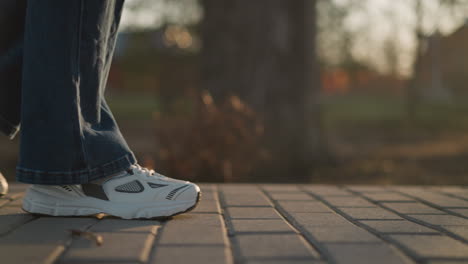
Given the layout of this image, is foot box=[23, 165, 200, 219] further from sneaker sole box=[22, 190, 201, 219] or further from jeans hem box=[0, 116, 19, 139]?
jeans hem box=[0, 116, 19, 139]

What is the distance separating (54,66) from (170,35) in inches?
453

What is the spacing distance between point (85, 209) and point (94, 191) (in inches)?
3.2

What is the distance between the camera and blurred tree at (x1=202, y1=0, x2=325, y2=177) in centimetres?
514

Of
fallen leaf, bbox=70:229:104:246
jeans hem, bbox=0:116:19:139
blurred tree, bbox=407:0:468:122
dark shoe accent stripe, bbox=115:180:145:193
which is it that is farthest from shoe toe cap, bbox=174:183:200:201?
blurred tree, bbox=407:0:468:122

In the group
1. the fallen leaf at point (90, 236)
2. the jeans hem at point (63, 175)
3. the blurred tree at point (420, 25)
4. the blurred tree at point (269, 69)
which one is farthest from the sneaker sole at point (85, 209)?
the blurred tree at point (420, 25)

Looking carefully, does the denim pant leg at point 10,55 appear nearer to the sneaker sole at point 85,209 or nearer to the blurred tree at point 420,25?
the sneaker sole at point 85,209

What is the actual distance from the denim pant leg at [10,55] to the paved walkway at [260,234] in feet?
1.47

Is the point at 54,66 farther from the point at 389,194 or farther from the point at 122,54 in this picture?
the point at 122,54

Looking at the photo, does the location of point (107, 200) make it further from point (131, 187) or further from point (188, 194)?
point (188, 194)

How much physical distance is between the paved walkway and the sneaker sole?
33mm

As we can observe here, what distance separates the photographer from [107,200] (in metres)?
2.03

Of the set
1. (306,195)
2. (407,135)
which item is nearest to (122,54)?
(407,135)

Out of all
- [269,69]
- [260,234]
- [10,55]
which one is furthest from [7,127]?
[269,69]

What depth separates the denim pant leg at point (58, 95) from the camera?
1.88 metres
